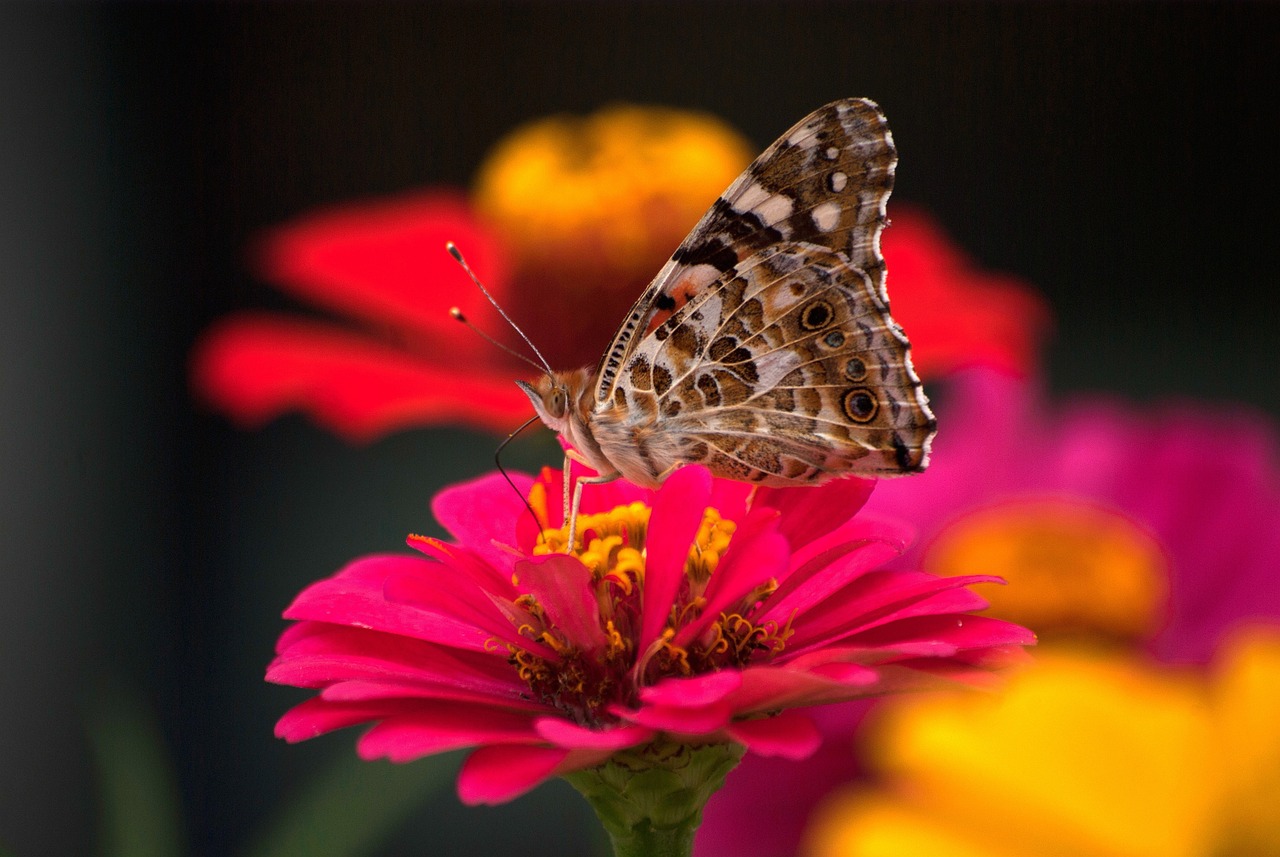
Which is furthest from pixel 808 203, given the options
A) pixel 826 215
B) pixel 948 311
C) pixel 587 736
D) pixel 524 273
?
pixel 524 273

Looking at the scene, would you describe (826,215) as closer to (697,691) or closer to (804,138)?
(804,138)

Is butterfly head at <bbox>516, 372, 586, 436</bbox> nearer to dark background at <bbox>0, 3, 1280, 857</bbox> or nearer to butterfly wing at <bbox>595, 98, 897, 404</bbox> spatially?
butterfly wing at <bbox>595, 98, 897, 404</bbox>

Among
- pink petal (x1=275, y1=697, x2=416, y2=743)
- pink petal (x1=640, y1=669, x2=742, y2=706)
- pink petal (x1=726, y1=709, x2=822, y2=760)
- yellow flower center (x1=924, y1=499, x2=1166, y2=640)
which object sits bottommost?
yellow flower center (x1=924, y1=499, x2=1166, y2=640)

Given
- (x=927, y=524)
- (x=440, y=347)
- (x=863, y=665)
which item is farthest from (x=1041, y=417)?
(x=863, y=665)

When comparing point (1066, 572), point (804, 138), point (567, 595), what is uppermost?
point (804, 138)

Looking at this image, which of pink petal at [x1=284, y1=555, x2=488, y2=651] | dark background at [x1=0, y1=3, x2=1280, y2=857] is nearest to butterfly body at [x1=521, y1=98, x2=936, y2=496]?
pink petal at [x1=284, y1=555, x2=488, y2=651]

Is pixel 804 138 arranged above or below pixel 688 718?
above
